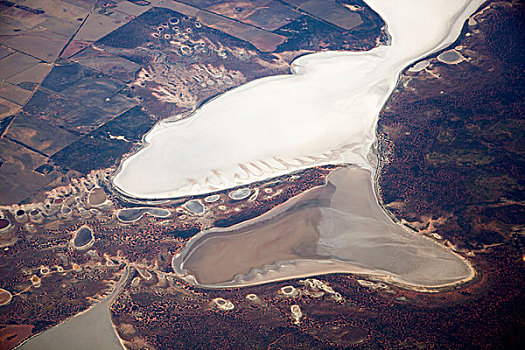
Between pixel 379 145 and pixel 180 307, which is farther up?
pixel 379 145

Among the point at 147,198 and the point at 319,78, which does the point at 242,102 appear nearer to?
the point at 319,78

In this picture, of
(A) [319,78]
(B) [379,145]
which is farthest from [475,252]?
(A) [319,78]

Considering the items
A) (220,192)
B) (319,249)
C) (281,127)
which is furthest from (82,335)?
(281,127)

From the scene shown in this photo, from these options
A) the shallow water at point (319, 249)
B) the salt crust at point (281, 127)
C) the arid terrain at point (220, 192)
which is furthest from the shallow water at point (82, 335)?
the salt crust at point (281, 127)

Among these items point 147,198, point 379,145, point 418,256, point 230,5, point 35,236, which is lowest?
point 35,236

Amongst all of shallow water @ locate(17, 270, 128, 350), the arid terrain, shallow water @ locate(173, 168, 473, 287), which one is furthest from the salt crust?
shallow water @ locate(17, 270, 128, 350)

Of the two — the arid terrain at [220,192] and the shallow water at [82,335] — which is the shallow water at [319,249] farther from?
the shallow water at [82,335]

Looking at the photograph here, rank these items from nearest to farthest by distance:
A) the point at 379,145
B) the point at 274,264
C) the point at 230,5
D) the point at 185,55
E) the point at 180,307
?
1. the point at 180,307
2. the point at 274,264
3. the point at 379,145
4. the point at 185,55
5. the point at 230,5

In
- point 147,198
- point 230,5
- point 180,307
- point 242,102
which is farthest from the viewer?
point 230,5

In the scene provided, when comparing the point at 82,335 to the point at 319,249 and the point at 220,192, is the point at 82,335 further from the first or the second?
the point at 319,249
